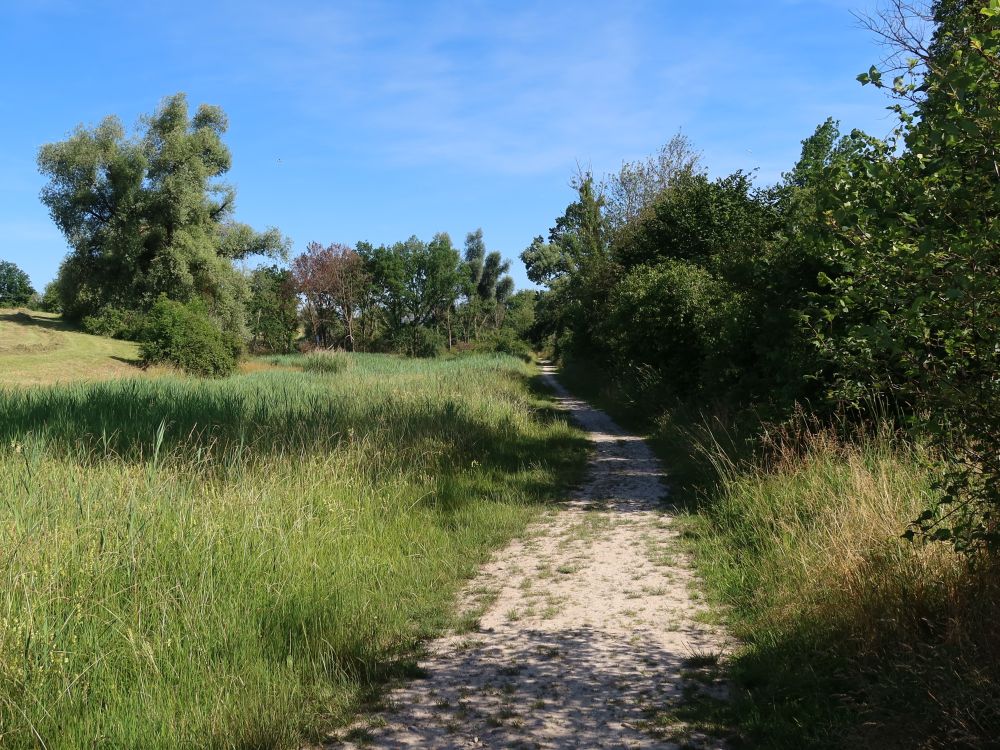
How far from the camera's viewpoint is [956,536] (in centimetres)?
338

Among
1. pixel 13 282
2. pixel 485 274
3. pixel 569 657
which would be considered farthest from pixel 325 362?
pixel 13 282

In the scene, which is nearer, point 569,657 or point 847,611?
point 847,611

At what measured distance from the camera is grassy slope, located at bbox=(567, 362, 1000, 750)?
3074mm

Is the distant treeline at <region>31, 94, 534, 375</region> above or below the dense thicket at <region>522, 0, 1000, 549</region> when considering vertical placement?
above

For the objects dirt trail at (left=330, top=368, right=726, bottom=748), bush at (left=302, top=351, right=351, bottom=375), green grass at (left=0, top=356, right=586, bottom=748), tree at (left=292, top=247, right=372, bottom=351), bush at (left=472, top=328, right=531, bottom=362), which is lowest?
dirt trail at (left=330, top=368, right=726, bottom=748)

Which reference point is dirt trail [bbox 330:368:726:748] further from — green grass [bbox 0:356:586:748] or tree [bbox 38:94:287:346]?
tree [bbox 38:94:287:346]

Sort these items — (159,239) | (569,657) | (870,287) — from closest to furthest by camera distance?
(870,287) → (569,657) → (159,239)

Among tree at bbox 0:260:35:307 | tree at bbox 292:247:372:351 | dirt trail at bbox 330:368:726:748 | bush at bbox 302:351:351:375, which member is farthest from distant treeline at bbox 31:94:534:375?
tree at bbox 0:260:35:307

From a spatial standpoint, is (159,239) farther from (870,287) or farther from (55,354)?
(870,287)

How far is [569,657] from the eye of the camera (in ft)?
15.1

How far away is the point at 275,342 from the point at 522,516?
59950 mm

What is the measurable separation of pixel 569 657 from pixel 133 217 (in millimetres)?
45167

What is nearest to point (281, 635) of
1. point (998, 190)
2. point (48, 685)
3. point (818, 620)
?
point (48, 685)

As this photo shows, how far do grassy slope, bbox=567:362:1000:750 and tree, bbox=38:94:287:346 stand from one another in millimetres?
39417
